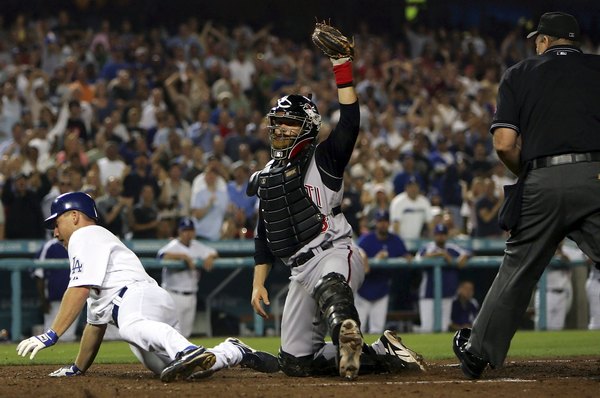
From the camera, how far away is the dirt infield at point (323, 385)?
18.5 feet

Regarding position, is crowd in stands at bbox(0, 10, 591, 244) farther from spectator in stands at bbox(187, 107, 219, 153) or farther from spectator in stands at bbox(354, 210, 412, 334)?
spectator in stands at bbox(354, 210, 412, 334)

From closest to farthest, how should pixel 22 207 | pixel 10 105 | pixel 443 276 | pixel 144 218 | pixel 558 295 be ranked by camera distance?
pixel 22 207
pixel 144 218
pixel 443 276
pixel 558 295
pixel 10 105

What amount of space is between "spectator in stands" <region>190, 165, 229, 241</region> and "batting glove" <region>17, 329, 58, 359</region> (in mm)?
7761

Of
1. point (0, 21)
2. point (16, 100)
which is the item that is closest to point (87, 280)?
point (16, 100)

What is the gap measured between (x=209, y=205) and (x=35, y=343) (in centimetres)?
792

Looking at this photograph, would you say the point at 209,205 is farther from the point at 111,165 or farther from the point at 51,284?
the point at 51,284

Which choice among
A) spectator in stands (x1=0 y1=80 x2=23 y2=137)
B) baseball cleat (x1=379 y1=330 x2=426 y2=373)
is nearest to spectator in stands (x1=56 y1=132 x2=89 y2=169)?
spectator in stands (x1=0 y1=80 x2=23 y2=137)

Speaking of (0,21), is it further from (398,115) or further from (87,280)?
(87,280)

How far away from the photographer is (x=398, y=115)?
1805cm

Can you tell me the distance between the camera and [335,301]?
20.0 ft

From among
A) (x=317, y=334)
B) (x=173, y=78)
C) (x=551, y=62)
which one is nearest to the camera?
(x=551, y=62)

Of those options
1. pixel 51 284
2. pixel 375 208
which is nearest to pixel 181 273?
pixel 51 284

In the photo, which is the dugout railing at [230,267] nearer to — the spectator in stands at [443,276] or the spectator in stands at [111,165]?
the spectator in stands at [443,276]

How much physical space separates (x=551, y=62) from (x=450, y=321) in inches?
322
